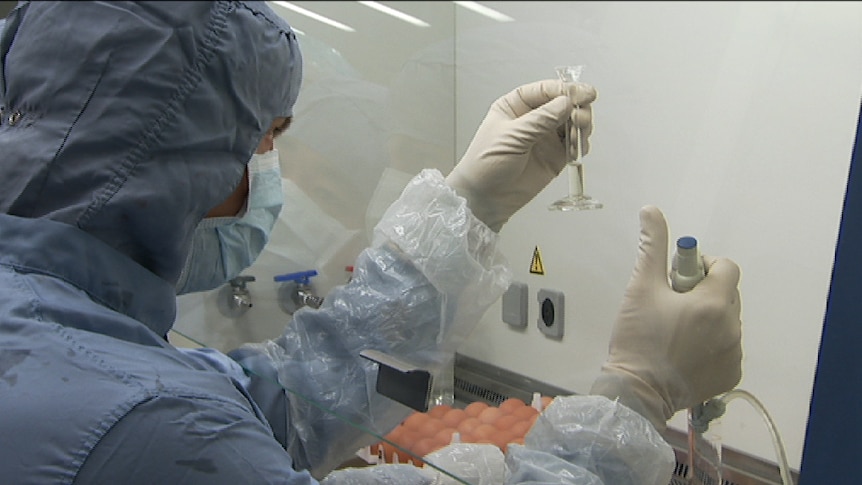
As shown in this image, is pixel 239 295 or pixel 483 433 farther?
pixel 239 295

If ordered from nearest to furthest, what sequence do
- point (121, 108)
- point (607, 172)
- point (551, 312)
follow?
point (121, 108) → point (607, 172) → point (551, 312)

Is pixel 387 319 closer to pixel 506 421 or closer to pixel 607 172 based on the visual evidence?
pixel 506 421

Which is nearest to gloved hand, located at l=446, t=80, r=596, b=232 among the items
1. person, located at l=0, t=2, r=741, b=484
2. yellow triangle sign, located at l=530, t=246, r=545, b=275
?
person, located at l=0, t=2, r=741, b=484

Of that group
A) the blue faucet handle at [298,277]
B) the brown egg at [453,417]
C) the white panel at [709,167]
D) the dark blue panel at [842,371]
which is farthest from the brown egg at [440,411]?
the dark blue panel at [842,371]

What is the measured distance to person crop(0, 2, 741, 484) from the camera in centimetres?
64

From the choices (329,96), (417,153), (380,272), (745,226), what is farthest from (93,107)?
(745,226)

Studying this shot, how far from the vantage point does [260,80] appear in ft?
2.55

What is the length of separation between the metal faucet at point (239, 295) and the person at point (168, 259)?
33 centimetres

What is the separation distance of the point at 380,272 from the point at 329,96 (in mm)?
495

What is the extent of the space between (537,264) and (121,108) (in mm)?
701

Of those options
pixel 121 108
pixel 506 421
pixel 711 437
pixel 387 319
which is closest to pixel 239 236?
pixel 387 319

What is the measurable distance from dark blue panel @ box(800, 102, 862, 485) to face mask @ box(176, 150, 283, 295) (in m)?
0.66

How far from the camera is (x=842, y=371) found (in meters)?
0.75

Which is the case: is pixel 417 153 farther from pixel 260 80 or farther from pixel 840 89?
pixel 840 89
